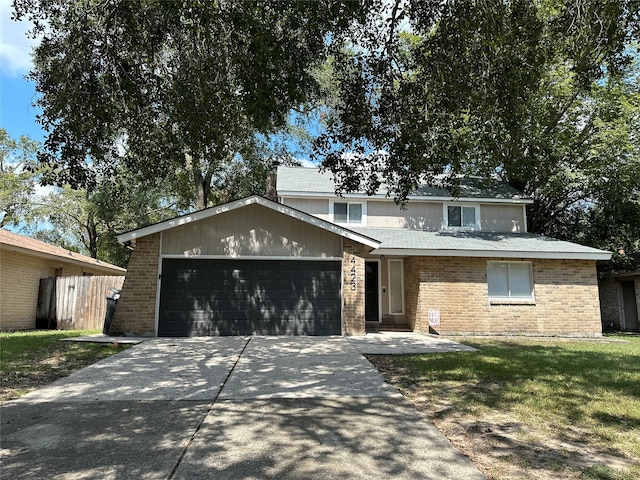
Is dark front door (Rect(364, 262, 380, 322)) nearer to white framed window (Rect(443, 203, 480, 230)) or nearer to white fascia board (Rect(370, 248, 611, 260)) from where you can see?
white fascia board (Rect(370, 248, 611, 260))

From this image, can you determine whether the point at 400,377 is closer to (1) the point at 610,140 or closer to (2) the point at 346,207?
(2) the point at 346,207

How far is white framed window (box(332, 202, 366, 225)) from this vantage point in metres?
16.5

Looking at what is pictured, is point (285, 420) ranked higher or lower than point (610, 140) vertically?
lower

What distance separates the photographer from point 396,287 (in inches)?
599

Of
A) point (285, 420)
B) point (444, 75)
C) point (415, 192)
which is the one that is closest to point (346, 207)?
point (415, 192)

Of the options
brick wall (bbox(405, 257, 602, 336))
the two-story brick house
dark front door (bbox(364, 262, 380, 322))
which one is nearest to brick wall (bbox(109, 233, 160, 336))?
the two-story brick house

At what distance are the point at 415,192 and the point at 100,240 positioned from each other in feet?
90.9

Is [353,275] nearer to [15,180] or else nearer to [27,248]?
[27,248]

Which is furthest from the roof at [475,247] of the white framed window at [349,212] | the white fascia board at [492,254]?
the white framed window at [349,212]

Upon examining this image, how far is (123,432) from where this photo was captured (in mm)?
4301

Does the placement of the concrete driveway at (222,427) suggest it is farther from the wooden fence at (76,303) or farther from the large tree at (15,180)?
the large tree at (15,180)

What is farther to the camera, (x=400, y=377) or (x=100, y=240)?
(x=100, y=240)

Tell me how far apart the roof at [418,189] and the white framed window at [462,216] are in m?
0.43

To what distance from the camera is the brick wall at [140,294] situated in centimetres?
1131
